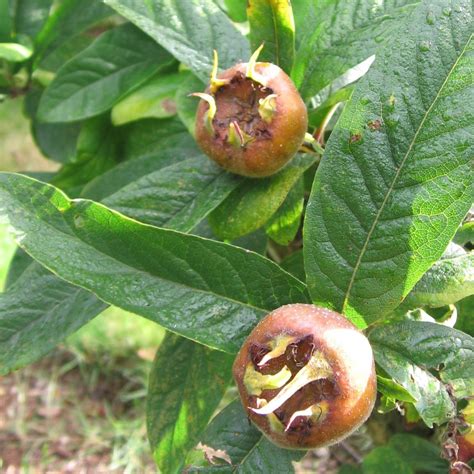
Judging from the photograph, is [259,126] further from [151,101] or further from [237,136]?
[151,101]

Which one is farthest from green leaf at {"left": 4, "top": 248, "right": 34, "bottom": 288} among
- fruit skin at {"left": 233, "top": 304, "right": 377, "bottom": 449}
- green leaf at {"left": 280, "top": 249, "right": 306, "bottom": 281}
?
fruit skin at {"left": 233, "top": 304, "right": 377, "bottom": 449}

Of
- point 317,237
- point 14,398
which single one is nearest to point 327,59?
point 317,237

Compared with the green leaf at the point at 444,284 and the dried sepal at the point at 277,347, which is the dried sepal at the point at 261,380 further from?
the green leaf at the point at 444,284

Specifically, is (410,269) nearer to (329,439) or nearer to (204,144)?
(329,439)

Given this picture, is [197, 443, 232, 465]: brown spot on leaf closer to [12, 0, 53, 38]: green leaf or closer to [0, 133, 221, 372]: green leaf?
[0, 133, 221, 372]: green leaf

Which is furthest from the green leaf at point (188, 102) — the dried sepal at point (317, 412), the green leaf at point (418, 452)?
the green leaf at point (418, 452)

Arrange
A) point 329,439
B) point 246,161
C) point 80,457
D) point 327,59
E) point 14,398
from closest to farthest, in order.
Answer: point 329,439 < point 246,161 < point 327,59 < point 80,457 < point 14,398
